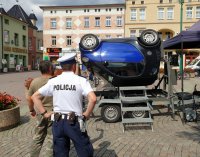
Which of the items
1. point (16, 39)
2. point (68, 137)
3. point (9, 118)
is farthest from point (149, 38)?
point (16, 39)

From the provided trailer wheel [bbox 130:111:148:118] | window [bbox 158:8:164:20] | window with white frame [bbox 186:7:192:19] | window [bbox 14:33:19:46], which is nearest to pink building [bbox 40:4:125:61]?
window [bbox 14:33:19:46]

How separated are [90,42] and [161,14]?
44.1 m

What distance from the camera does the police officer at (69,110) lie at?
3594mm

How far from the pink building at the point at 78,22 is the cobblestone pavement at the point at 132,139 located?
46.9m

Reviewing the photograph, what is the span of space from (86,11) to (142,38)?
47.5m

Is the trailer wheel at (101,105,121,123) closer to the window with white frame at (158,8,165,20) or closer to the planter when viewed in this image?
the planter

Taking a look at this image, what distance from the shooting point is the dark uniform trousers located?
3.59 metres

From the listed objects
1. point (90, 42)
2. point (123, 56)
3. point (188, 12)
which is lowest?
point (123, 56)

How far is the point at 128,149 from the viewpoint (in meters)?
5.78

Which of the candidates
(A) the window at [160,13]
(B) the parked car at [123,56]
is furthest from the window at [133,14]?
(B) the parked car at [123,56]

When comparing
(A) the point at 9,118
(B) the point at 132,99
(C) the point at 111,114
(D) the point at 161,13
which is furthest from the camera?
(D) the point at 161,13

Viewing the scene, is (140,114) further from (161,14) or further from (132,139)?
(161,14)

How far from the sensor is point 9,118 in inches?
293

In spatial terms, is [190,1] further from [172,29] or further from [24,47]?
[24,47]
